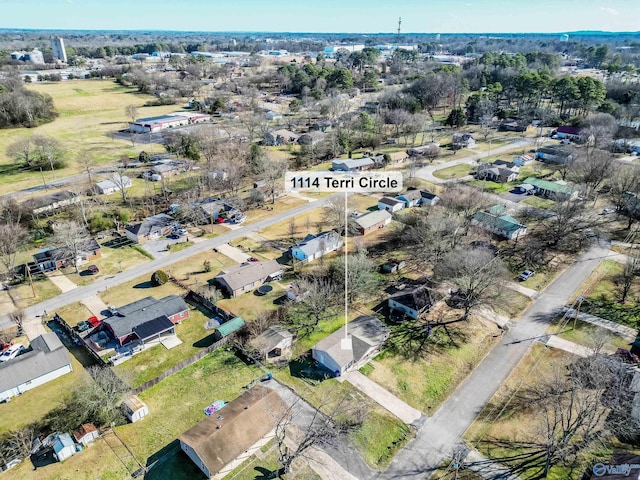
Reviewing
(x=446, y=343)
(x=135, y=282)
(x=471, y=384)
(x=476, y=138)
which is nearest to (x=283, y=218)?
(x=135, y=282)

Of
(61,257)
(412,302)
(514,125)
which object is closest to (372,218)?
(412,302)

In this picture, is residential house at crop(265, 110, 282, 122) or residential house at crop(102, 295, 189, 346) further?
residential house at crop(265, 110, 282, 122)

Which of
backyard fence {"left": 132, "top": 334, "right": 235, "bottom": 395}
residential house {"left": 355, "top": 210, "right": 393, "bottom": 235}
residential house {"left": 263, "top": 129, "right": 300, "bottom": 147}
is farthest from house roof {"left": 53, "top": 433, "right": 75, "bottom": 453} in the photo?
residential house {"left": 263, "top": 129, "right": 300, "bottom": 147}

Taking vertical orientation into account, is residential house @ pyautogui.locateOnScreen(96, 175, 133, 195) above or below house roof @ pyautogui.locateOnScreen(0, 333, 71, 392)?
above

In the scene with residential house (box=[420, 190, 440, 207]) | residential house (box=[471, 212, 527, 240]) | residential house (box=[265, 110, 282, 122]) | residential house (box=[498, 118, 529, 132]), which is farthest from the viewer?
residential house (box=[265, 110, 282, 122])

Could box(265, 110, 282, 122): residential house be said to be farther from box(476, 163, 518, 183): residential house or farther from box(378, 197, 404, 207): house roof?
box(378, 197, 404, 207): house roof

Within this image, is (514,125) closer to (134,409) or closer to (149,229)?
(149,229)
